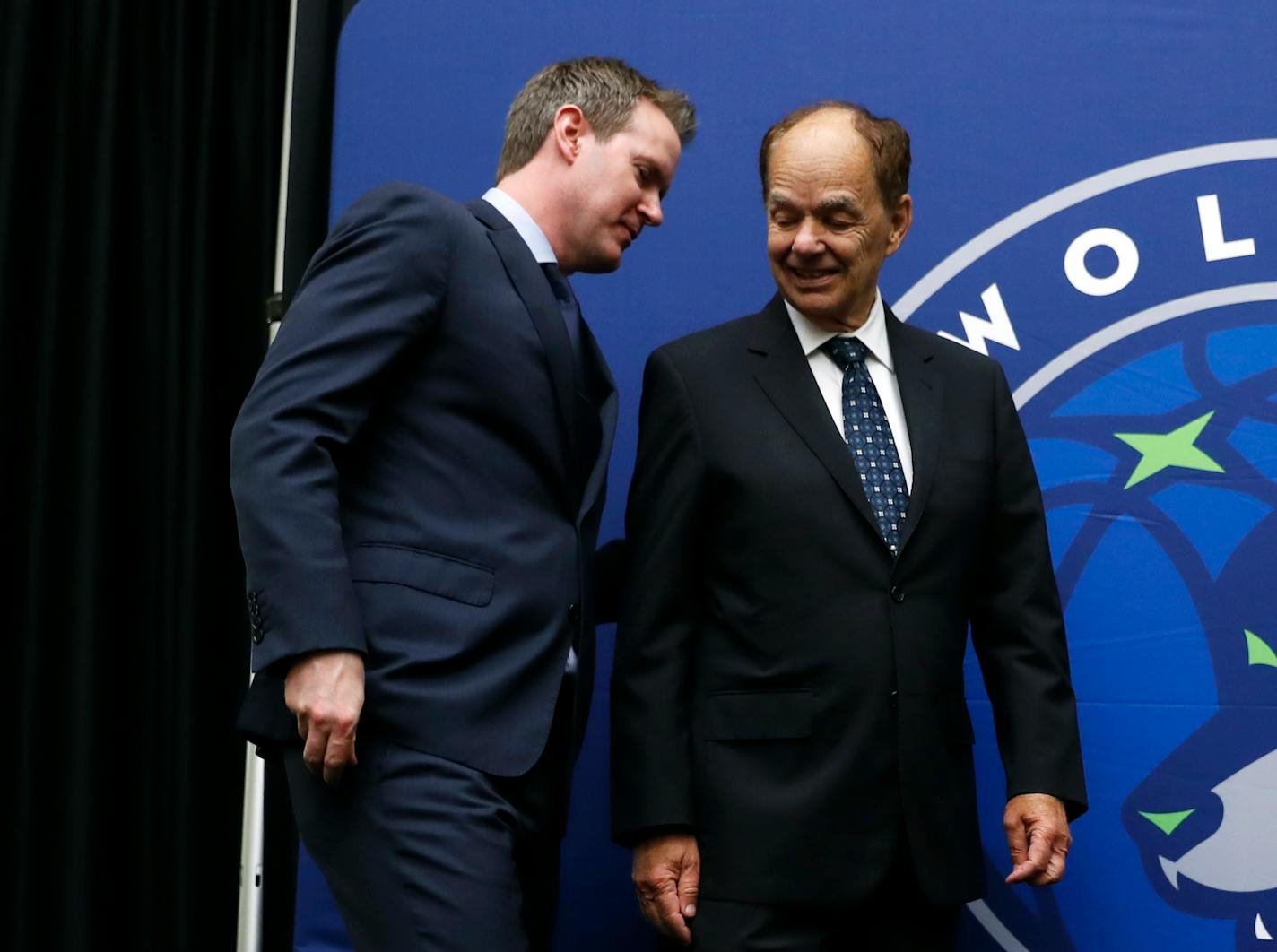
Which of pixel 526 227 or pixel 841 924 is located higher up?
pixel 526 227

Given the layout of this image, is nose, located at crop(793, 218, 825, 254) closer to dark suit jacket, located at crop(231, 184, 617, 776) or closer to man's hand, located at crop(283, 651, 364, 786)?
dark suit jacket, located at crop(231, 184, 617, 776)

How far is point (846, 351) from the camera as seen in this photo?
6.27 feet

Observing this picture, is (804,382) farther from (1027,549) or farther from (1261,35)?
(1261,35)

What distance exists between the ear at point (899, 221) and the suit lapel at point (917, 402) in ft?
0.30

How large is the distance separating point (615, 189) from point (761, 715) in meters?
0.68

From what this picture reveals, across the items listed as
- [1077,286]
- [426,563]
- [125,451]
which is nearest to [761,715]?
[426,563]

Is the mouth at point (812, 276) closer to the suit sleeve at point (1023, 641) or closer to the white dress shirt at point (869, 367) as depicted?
the white dress shirt at point (869, 367)

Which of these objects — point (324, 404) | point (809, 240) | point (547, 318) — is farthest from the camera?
point (809, 240)

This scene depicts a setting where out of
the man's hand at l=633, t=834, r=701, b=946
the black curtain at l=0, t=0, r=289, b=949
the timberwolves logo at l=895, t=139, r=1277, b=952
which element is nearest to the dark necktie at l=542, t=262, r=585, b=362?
the man's hand at l=633, t=834, r=701, b=946

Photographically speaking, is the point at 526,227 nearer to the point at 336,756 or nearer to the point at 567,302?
the point at 567,302

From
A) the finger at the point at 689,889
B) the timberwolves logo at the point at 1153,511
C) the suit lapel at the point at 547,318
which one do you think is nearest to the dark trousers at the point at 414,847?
the finger at the point at 689,889

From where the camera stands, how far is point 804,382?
187cm

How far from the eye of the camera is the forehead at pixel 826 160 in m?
1.89

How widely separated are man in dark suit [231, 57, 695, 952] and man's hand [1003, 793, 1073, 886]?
570 mm
